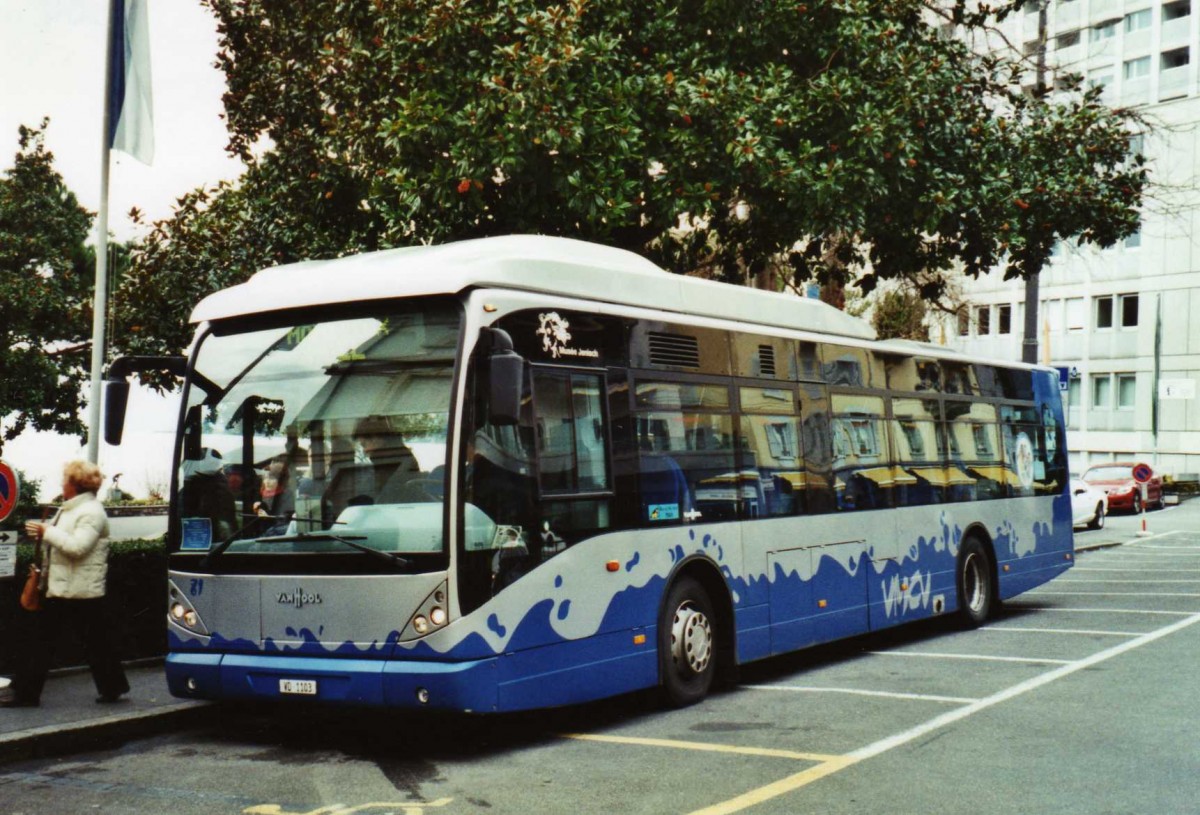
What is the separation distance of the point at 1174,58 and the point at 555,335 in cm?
5805

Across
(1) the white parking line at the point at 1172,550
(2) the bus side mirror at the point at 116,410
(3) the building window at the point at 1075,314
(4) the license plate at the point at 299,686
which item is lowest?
(1) the white parking line at the point at 1172,550

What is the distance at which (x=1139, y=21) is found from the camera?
60.2 metres

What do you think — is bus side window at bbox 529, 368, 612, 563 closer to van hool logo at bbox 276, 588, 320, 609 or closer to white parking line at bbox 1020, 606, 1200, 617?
van hool logo at bbox 276, 588, 320, 609

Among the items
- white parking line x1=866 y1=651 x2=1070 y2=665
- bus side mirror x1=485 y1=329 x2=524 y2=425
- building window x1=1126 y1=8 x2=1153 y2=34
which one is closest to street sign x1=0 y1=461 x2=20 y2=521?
bus side mirror x1=485 y1=329 x2=524 y2=425

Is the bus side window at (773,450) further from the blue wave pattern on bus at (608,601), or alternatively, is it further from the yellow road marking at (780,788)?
the yellow road marking at (780,788)

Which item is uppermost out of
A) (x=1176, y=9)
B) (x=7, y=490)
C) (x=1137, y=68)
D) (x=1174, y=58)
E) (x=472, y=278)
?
(x=1176, y=9)

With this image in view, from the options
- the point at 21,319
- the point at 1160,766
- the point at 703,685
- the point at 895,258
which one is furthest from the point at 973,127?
the point at 21,319

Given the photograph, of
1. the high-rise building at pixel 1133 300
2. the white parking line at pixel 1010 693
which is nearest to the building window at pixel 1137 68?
the high-rise building at pixel 1133 300

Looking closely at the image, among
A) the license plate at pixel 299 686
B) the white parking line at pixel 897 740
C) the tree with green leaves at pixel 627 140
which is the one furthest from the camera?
the tree with green leaves at pixel 627 140

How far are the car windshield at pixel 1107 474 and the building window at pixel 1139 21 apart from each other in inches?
1065

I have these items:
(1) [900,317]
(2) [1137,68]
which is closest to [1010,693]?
(1) [900,317]

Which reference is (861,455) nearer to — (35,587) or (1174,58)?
(35,587)

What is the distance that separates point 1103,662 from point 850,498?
241 centimetres

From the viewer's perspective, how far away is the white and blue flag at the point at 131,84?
13922 millimetres
